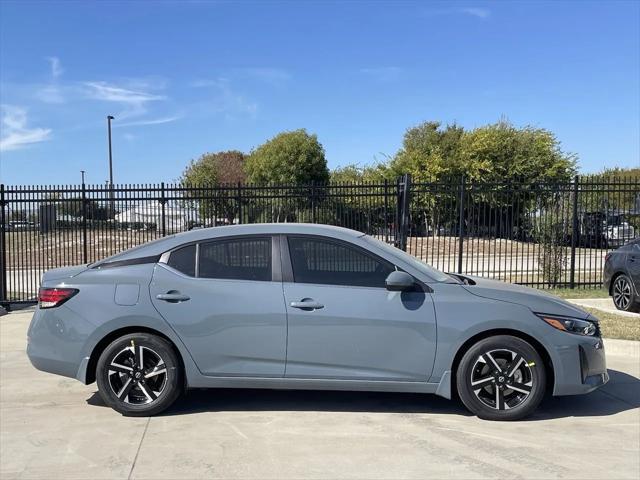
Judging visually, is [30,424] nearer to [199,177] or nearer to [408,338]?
[408,338]

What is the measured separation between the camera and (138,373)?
505 centimetres

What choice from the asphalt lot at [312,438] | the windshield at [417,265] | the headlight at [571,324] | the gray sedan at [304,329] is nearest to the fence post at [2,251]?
the asphalt lot at [312,438]

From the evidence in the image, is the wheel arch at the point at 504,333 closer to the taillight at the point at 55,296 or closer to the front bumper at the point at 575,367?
the front bumper at the point at 575,367

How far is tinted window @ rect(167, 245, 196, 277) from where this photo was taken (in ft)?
16.9

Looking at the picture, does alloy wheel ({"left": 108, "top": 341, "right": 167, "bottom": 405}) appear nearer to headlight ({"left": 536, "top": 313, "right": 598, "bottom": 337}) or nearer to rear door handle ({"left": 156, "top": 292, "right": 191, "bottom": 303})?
rear door handle ({"left": 156, "top": 292, "right": 191, "bottom": 303})

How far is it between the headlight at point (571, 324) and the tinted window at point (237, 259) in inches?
94.5

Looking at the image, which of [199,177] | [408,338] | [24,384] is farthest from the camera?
[199,177]

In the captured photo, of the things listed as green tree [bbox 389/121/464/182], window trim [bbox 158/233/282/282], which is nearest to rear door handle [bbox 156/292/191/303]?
window trim [bbox 158/233/282/282]

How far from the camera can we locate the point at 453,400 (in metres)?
5.51

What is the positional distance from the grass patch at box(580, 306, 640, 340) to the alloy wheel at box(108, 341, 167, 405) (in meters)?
5.87

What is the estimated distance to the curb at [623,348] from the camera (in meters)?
7.39

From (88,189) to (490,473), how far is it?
1031 centimetres

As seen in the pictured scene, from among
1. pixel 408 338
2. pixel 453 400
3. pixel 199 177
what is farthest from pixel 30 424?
pixel 199 177

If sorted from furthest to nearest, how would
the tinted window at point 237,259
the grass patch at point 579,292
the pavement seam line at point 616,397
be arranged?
the grass patch at point 579,292 < the pavement seam line at point 616,397 < the tinted window at point 237,259
